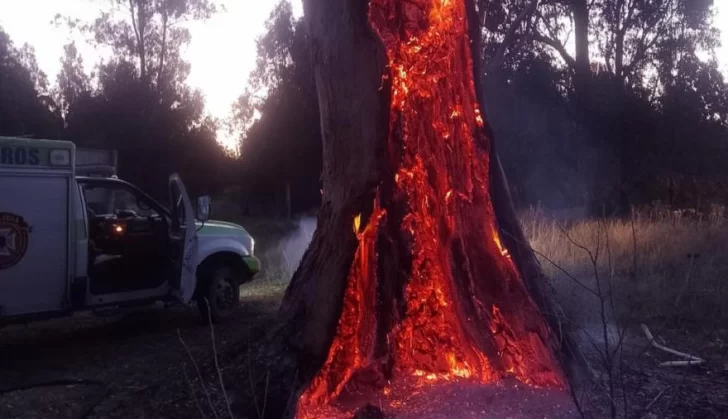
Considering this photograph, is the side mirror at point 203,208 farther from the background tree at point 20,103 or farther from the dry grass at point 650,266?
the background tree at point 20,103

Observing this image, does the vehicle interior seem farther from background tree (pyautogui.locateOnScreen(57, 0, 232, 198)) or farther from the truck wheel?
background tree (pyautogui.locateOnScreen(57, 0, 232, 198))

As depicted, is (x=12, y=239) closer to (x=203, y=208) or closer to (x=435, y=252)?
(x=203, y=208)

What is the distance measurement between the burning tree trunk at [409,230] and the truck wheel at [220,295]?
462 centimetres

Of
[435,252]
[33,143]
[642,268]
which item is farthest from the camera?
[642,268]

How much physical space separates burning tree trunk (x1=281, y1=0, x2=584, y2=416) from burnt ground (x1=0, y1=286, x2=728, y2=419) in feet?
1.84

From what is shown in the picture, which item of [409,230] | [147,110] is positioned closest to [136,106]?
[147,110]

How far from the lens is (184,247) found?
9188mm

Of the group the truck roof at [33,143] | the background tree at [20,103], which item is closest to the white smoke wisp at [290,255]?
the truck roof at [33,143]

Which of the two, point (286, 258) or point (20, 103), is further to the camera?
point (20, 103)

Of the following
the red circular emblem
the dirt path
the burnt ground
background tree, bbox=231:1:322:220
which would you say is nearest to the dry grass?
the burnt ground

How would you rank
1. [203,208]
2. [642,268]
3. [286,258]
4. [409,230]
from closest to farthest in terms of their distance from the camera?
[409,230] → [203,208] → [642,268] → [286,258]

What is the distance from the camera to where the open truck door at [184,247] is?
919 centimetres

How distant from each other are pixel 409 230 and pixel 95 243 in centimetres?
526

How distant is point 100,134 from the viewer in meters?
28.8
